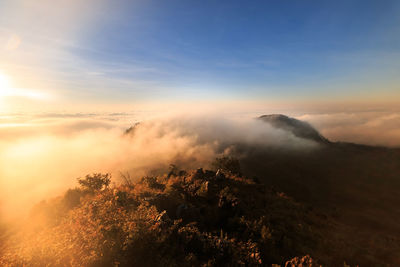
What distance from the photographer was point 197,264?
7.11 metres

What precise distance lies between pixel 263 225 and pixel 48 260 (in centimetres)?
1175

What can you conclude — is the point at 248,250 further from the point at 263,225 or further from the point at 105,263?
the point at 105,263

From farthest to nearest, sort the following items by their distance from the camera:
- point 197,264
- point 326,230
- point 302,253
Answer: point 326,230, point 302,253, point 197,264

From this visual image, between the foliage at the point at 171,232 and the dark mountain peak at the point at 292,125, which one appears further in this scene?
the dark mountain peak at the point at 292,125

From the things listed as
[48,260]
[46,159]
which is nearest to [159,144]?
[46,159]

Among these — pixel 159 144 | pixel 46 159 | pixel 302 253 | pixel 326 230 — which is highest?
pixel 302 253

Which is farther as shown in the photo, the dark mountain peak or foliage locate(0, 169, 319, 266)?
the dark mountain peak

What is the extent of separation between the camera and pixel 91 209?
11.6 meters

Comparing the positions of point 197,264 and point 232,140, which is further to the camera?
point 232,140

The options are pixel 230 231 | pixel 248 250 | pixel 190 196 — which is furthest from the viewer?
pixel 190 196

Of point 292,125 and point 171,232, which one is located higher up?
point 171,232

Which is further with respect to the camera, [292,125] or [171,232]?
[292,125]

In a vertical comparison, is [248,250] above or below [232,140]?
above

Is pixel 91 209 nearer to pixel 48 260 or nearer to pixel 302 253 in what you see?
pixel 48 260
